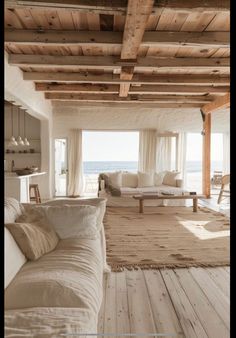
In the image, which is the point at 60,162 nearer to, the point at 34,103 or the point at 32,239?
the point at 34,103

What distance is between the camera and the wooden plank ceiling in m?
2.57

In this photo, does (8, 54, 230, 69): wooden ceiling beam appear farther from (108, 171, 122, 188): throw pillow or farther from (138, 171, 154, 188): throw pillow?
(138, 171, 154, 188): throw pillow

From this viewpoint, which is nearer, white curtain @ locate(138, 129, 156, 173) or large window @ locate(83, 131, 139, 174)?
white curtain @ locate(138, 129, 156, 173)

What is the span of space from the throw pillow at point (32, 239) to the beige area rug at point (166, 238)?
1.11 m

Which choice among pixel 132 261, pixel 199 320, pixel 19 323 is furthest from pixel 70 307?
pixel 132 261

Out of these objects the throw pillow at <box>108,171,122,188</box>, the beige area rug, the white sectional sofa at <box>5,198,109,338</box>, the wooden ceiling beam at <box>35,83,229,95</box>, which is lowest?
the beige area rug

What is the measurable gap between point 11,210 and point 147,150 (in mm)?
7336

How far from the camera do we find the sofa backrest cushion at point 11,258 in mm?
1662

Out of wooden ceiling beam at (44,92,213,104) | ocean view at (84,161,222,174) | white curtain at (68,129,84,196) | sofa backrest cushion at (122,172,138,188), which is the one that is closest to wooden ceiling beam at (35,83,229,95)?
wooden ceiling beam at (44,92,213,104)

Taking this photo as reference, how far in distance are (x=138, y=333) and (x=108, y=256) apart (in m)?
1.51

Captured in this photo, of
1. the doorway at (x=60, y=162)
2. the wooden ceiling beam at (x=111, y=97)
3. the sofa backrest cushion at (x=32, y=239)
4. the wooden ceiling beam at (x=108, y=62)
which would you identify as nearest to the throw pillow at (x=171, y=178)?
the wooden ceiling beam at (x=111, y=97)

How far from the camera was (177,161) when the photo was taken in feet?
31.9

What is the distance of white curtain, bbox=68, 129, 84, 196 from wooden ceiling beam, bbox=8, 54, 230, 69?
194 inches
